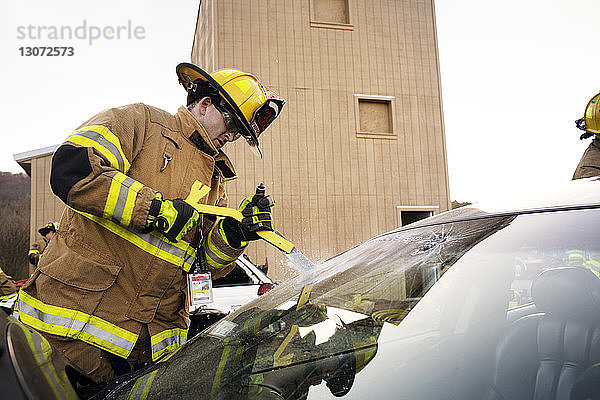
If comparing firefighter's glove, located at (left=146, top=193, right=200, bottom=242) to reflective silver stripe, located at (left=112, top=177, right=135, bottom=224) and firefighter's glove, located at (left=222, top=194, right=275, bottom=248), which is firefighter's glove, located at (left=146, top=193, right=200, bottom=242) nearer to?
reflective silver stripe, located at (left=112, top=177, right=135, bottom=224)

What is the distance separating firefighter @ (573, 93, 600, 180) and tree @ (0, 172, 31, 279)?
577 inches

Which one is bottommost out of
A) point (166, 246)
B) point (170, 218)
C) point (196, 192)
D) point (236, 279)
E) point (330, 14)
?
point (236, 279)

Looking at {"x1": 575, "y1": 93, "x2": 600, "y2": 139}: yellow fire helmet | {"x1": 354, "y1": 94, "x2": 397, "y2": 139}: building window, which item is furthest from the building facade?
{"x1": 575, "y1": 93, "x2": 600, "y2": 139}: yellow fire helmet

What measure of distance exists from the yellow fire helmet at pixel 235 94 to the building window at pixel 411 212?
25.7 feet

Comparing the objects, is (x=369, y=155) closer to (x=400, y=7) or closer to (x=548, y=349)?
(x=400, y=7)

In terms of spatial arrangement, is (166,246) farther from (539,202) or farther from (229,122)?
(539,202)

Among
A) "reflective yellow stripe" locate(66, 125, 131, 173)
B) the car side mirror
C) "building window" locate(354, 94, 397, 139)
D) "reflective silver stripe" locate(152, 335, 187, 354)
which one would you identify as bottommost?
"reflective silver stripe" locate(152, 335, 187, 354)

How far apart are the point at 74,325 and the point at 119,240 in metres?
0.36

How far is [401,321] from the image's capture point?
4.07ft

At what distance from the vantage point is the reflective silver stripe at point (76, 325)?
5.77ft

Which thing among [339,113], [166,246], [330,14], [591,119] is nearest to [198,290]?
[166,246]

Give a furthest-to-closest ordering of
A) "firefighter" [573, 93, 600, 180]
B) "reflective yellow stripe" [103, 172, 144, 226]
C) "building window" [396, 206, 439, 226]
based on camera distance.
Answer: "building window" [396, 206, 439, 226], "firefighter" [573, 93, 600, 180], "reflective yellow stripe" [103, 172, 144, 226]

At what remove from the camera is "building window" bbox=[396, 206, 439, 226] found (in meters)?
9.95

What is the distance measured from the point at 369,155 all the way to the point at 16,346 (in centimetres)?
943
